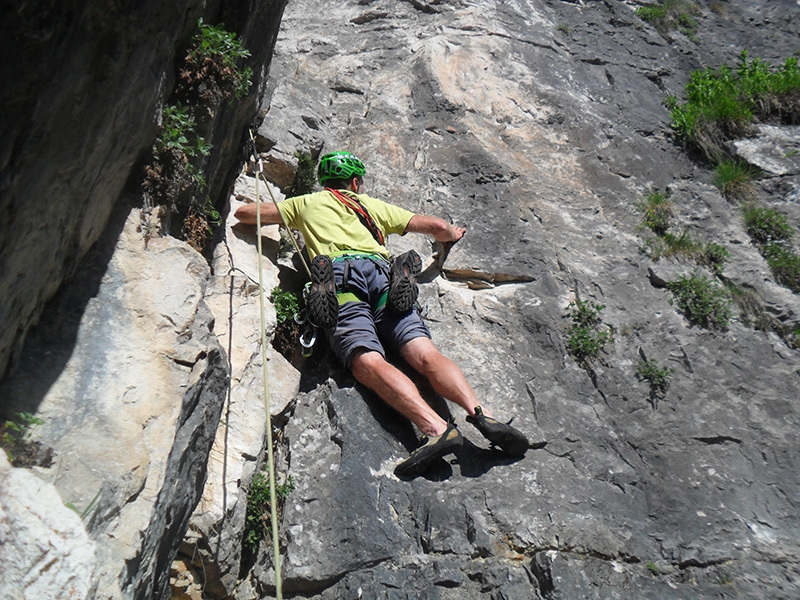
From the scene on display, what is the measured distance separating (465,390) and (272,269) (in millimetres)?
2192

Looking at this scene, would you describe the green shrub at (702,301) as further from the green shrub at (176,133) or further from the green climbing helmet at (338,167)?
the green shrub at (176,133)

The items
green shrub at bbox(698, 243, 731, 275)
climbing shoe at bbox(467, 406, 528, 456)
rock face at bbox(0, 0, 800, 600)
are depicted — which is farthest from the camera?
green shrub at bbox(698, 243, 731, 275)

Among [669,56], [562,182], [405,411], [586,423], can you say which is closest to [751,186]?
[562,182]

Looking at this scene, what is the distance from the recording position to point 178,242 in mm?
4566

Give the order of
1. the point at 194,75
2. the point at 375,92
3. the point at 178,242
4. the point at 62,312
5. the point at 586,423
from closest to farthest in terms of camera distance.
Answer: the point at 62,312, the point at 178,242, the point at 194,75, the point at 586,423, the point at 375,92

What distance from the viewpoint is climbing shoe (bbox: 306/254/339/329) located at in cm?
520

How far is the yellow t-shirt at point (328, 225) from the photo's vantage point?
5.70m

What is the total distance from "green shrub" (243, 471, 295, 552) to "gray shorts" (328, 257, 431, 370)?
111 centimetres

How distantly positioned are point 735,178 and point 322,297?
500 cm

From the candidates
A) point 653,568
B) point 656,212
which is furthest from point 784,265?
point 653,568

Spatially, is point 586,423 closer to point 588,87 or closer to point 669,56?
point 588,87

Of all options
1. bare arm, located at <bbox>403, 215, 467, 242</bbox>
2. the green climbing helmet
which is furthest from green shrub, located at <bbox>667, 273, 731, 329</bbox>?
the green climbing helmet

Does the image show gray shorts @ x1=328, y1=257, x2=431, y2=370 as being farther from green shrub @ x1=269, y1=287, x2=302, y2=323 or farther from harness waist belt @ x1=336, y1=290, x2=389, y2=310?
green shrub @ x1=269, y1=287, x2=302, y2=323

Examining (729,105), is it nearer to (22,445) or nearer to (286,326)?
(286,326)
